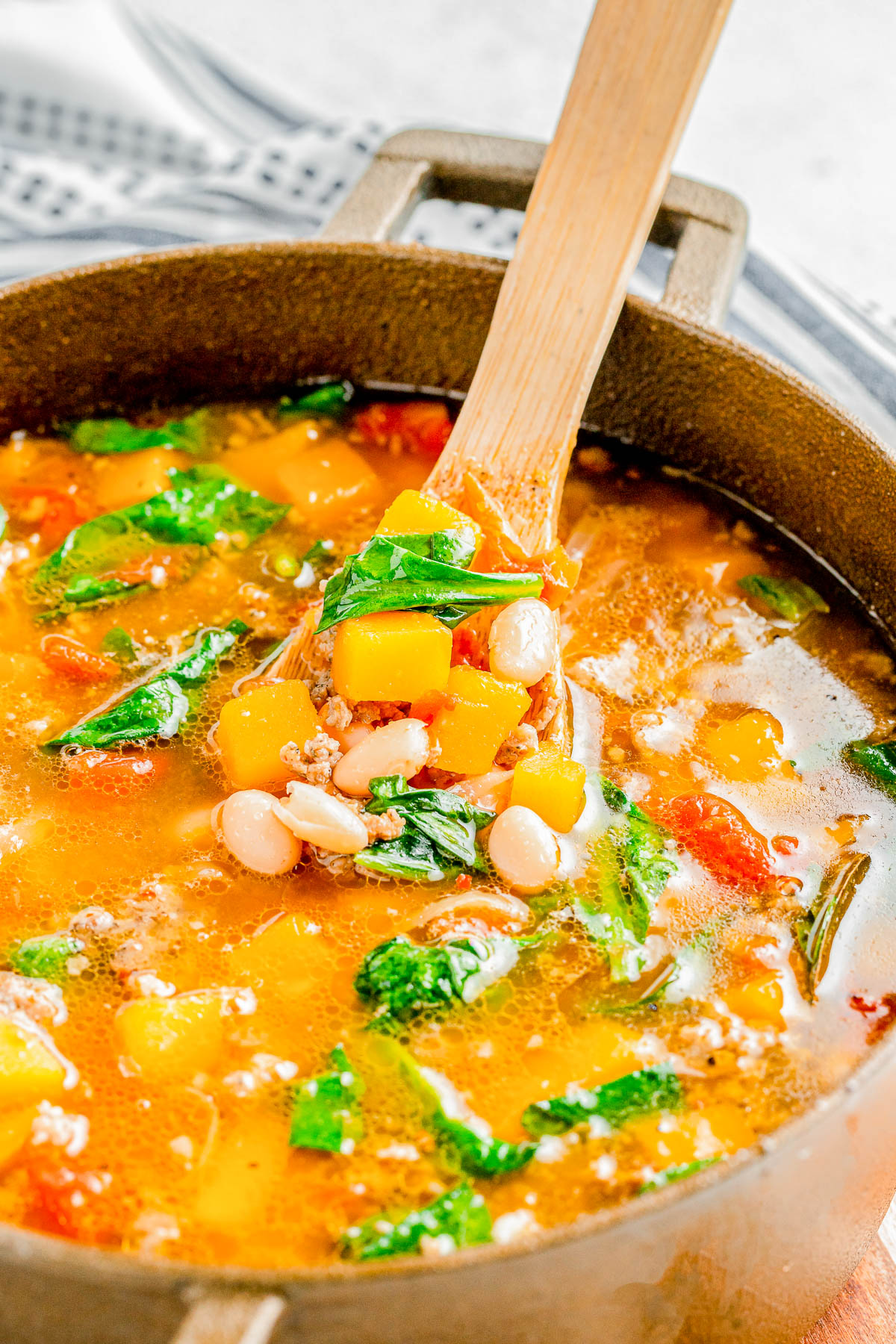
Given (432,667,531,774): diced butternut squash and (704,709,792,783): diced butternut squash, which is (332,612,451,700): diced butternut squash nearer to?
(432,667,531,774): diced butternut squash

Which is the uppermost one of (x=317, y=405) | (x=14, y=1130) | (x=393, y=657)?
(x=393, y=657)

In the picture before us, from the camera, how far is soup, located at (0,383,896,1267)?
205 cm

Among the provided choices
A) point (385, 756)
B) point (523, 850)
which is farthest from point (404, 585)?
point (523, 850)

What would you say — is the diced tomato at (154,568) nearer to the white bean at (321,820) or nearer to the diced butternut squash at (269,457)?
the diced butternut squash at (269,457)

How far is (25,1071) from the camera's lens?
82.6 inches

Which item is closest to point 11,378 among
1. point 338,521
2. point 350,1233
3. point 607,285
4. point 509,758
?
point 338,521

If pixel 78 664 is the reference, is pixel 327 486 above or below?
above

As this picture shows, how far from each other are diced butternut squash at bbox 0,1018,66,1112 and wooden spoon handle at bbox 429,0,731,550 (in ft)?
4.95

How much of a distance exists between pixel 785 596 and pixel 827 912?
1030mm

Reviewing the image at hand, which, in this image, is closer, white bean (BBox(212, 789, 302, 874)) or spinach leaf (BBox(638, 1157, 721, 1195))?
spinach leaf (BBox(638, 1157, 721, 1195))

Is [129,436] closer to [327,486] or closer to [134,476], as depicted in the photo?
[134,476]

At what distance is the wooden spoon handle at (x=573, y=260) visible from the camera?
292 centimetres

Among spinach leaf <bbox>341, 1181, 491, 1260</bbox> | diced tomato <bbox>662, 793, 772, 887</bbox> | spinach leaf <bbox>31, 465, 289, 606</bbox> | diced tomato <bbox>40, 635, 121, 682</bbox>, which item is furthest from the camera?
spinach leaf <bbox>31, 465, 289, 606</bbox>

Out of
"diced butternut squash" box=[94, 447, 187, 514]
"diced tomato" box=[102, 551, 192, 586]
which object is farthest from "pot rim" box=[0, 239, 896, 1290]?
"diced butternut squash" box=[94, 447, 187, 514]
